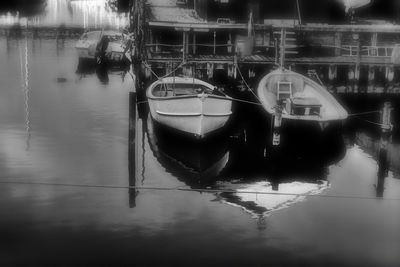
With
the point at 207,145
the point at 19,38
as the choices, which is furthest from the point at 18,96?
the point at 19,38

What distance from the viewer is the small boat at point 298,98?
22078 mm

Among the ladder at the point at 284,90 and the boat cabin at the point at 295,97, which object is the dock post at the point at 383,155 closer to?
the boat cabin at the point at 295,97

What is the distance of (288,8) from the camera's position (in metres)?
37.8

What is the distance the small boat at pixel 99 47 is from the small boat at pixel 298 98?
29940 millimetres

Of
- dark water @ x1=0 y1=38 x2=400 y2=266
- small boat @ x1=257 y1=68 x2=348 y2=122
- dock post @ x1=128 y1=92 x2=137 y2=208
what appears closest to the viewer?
dark water @ x1=0 y1=38 x2=400 y2=266

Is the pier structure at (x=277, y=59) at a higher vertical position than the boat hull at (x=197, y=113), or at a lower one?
higher

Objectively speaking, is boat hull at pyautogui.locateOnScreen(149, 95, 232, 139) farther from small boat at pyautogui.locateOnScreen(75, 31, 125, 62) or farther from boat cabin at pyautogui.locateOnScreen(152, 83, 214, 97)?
small boat at pyautogui.locateOnScreen(75, 31, 125, 62)

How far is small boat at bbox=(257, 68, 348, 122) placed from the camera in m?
22.1

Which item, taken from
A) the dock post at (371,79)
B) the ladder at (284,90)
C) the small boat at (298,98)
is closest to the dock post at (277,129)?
the small boat at (298,98)

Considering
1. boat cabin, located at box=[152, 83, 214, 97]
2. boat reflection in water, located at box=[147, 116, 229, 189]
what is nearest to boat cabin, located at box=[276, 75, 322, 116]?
boat reflection in water, located at box=[147, 116, 229, 189]

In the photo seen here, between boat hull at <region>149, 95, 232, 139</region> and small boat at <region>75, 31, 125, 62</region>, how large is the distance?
3199 centimetres

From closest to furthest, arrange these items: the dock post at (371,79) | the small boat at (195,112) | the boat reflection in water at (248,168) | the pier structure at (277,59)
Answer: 1. the boat reflection in water at (248,168)
2. the small boat at (195,112)
3. the pier structure at (277,59)
4. the dock post at (371,79)

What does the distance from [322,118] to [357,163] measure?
2502mm

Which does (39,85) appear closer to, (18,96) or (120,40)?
(18,96)
